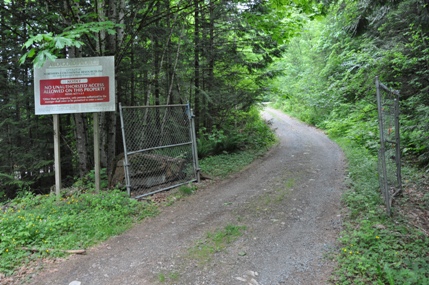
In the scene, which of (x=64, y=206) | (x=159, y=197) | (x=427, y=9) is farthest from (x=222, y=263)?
(x=427, y=9)

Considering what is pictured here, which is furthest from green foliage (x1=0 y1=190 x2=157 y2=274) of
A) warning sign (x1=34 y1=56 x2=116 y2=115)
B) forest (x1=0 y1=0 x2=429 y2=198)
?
forest (x1=0 y1=0 x2=429 y2=198)

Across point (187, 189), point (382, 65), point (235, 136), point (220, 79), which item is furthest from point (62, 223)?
point (382, 65)

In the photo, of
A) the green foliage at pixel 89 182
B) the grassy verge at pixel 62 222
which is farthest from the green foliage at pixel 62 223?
the green foliage at pixel 89 182

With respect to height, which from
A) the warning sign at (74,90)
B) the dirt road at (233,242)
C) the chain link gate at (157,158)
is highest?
the warning sign at (74,90)

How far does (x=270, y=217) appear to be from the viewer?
16.6ft

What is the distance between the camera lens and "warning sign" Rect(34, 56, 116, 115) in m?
5.86

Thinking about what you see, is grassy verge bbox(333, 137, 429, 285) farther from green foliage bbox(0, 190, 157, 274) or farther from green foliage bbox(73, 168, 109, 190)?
green foliage bbox(73, 168, 109, 190)

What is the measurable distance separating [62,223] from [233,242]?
289cm

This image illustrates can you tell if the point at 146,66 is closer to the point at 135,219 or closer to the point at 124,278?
the point at 135,219

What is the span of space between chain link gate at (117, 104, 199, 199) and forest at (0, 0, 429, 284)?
0.71 meters

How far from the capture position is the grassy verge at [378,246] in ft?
10.4

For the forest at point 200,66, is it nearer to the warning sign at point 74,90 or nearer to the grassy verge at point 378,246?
the warning sign at point 74,90

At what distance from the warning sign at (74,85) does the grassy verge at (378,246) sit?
5.25 metres

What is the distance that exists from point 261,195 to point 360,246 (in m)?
2.63
